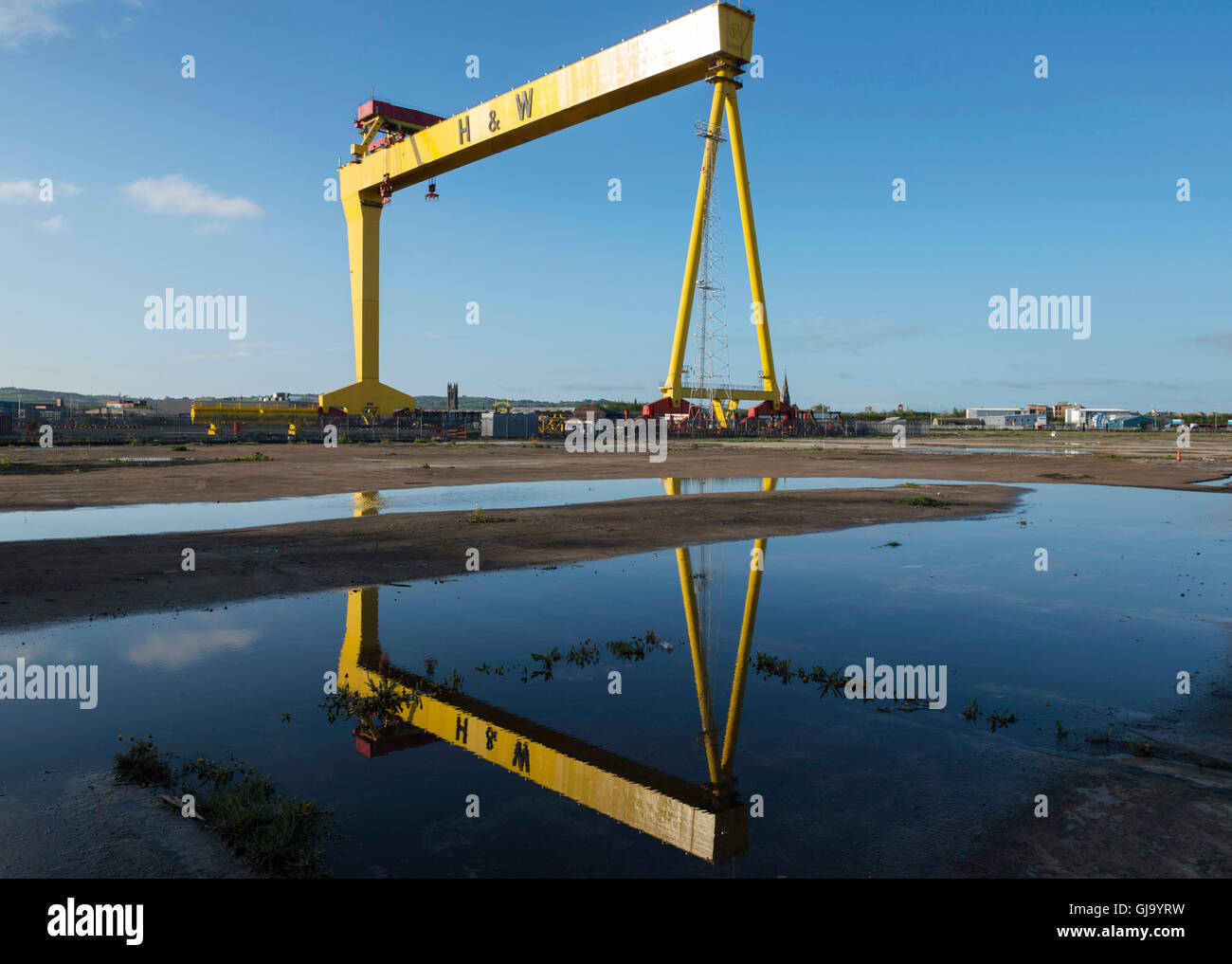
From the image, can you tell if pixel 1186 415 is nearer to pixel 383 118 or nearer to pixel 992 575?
pixel 383 118

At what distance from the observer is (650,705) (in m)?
5.20

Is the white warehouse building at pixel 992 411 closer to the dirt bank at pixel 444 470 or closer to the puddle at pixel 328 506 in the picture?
the dirt bank at pixel 444 470

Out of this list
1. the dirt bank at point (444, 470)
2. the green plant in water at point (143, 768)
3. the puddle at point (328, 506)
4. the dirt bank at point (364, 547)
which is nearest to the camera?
the green plant in water at point (143, 768)

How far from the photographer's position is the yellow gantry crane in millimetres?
34969

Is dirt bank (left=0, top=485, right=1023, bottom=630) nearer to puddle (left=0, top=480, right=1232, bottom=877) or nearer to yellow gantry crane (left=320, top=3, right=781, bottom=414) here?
puddle (left=0, top=480, right=1232, bottom=877)

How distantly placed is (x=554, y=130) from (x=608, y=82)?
492 cm

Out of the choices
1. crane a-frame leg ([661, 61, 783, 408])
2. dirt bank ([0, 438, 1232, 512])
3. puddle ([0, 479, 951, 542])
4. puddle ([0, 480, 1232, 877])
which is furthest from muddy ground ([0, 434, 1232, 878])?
crane a-frame leg ([661, 61, 783, 408])

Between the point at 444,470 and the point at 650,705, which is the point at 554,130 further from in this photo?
the point at 650,705

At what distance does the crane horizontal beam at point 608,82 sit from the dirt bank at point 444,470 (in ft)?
57.9

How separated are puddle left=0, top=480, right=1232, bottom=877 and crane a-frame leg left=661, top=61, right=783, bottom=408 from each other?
115 feet

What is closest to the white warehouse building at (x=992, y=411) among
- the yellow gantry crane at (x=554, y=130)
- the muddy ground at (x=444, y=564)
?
the yellow gantry crane at (x=554, y=130)

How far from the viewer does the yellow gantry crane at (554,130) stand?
34969mm
